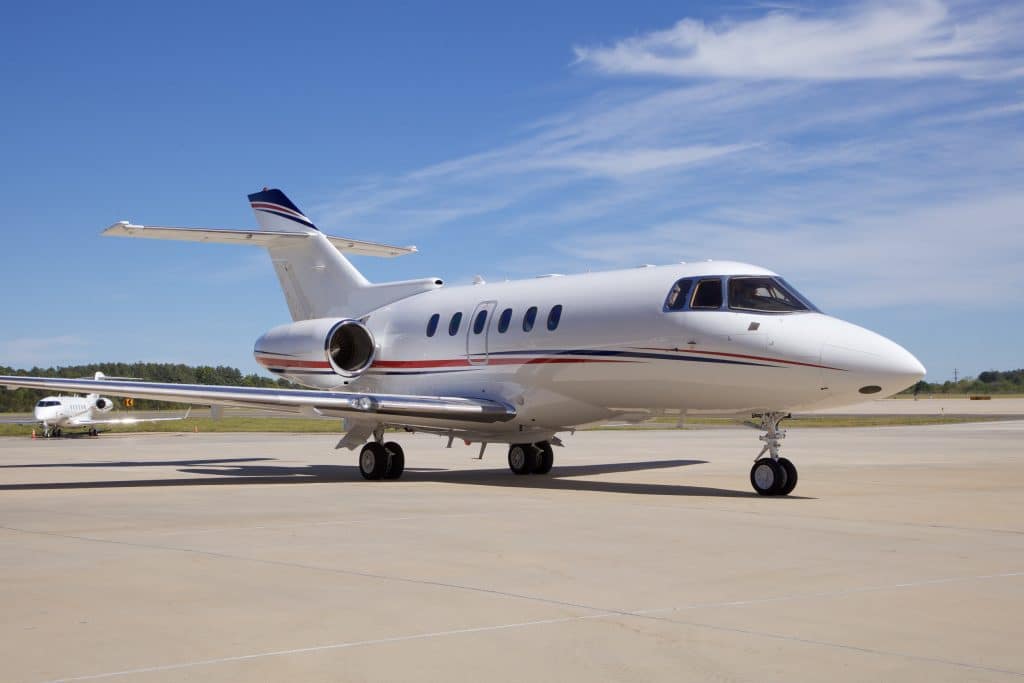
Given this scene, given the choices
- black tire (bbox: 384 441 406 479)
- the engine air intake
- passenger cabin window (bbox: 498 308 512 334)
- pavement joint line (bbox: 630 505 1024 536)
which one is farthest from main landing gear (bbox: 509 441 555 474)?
pavement joint line (bbox: 630 505 1024 536)

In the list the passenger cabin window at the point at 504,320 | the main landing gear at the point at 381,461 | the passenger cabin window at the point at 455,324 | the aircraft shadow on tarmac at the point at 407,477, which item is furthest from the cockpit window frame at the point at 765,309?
the main landing gear at the point at 381,461

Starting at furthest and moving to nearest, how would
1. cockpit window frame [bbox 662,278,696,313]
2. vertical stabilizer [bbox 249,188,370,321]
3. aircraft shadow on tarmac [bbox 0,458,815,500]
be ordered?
vertical stabilizer [bbox 249,188,370,321] → aircraft shadow on tarmac [bbox 0,458,815,500] → cockpit window frame [bbox 662,278,696,313]

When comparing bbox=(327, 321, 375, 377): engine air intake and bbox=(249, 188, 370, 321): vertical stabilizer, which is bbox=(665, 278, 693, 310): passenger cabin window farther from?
bbox=(249, 188, 370, 321): vertical stabilizer

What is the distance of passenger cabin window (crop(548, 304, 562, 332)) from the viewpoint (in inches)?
685

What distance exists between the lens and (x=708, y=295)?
15352 mm

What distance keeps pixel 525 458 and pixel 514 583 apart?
1268cm

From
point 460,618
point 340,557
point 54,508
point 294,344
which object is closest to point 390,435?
point 294,344

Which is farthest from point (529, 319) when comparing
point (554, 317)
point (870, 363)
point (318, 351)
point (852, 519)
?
point (852, 519)

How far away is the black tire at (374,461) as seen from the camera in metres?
18.8

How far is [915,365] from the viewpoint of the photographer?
554 inches

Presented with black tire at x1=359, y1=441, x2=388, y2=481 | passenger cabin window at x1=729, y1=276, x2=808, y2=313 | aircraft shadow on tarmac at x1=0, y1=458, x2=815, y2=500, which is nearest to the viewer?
passenger cabin window at x1=729, y1=276, x2=808, y2=313

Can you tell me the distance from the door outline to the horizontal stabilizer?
218 inches

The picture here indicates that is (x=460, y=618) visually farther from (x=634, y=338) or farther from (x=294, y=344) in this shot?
(x=294, y=344)

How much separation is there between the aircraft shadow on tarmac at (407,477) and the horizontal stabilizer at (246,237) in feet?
14.9
